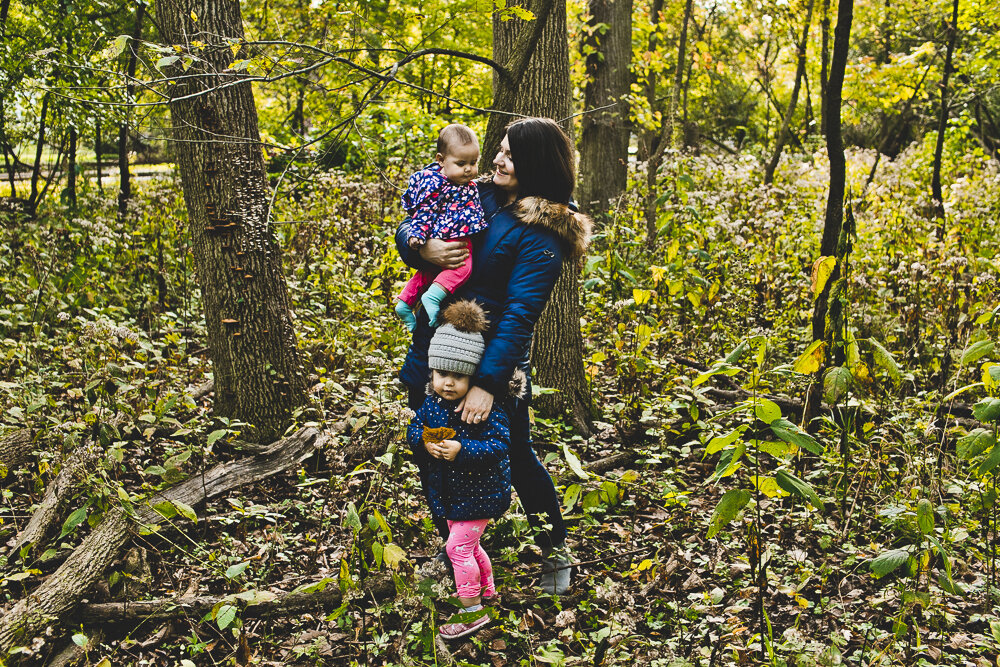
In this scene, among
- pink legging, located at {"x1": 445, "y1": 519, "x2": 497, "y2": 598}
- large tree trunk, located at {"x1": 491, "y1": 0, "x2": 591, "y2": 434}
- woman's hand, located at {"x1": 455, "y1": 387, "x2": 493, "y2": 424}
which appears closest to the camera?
woman's hand, located at {"x1": 455, "y1": 387, "x2": 493, "y2": 424}

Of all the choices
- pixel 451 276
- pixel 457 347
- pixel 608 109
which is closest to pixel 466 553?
pixel 457 347

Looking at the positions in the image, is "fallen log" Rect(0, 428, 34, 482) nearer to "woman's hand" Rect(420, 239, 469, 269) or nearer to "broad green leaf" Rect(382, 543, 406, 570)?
"broad green leaf" Rect(382, 543, 406, 570)

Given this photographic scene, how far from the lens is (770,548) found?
340cm

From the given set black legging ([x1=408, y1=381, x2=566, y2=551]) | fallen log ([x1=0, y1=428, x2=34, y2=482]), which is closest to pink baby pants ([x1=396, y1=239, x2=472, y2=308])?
black legging ([x1=408, y1=381, x2=566, y2=551])

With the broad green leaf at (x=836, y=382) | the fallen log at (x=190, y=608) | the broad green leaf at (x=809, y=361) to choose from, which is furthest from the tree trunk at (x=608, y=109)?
the fallen log at (x=190, y=608)

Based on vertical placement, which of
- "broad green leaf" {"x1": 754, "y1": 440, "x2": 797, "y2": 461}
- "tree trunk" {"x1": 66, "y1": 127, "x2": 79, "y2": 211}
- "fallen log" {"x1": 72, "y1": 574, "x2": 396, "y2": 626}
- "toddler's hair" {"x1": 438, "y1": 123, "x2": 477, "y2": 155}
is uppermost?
"tree trunk" {"x1": 66, "y1": 127, "x2": 79, "y2": 211}

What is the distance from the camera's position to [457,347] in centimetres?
267

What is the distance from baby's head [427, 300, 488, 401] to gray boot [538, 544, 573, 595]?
106 cm

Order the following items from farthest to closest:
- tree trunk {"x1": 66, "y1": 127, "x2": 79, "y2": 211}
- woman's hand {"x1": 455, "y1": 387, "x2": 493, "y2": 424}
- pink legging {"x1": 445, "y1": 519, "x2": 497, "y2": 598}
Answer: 1. tree trunk {"x1": 66, "y1": 127, "x2": 79, "y2": 211}
2. pink legging {"x1": 445, "y1": 519, "x2": 497, "y2": 598}
3. woman's hand {"x1": 455, "y1": 387, "x2": 493, "y2": 424}

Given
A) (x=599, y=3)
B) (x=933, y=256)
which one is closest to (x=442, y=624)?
(x=933, y=256)

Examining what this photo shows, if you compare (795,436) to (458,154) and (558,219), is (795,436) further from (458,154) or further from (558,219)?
(458,154)

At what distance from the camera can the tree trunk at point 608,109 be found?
9.50 m

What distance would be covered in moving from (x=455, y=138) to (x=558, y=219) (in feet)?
1.77

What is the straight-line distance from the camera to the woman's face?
2.80m
